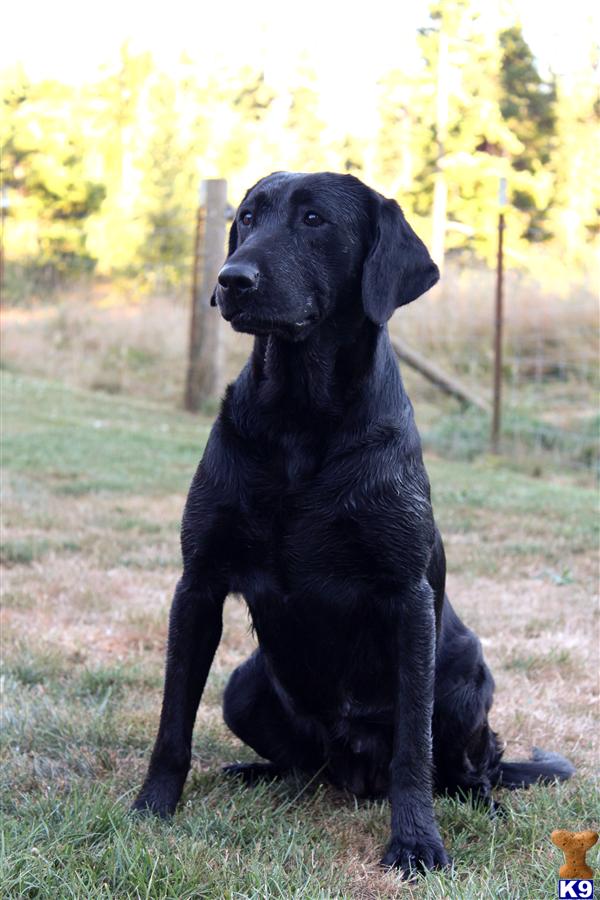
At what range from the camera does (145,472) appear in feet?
24.7

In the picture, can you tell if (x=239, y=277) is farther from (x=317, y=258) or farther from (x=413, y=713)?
(x=413, y=713)

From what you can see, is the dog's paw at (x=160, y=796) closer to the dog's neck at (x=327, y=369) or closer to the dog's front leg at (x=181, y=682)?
the dog's front leg at (x=181, y=682)

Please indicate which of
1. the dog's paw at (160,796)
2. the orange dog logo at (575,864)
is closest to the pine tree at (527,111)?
the dog's paw at (160,796)

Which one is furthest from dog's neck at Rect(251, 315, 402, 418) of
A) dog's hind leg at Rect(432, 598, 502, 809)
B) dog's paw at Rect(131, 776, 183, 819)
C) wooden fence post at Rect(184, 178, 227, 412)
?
wooden fence post at Rect(184, 178, 227, 412)

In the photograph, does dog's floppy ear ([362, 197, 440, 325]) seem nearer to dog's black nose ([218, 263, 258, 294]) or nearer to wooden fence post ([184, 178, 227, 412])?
dog's black nose ([218, 263, 258, 294])

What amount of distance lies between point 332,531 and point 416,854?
30.0 inches

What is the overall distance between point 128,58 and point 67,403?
69.9ft

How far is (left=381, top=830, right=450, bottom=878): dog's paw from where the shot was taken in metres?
2.30

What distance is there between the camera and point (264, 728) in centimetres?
283

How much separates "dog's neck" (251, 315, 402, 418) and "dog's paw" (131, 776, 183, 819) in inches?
38.5

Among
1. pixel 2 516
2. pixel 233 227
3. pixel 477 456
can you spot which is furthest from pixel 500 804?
pixel 477 456

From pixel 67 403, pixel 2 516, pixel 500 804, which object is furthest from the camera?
pixel 67 403

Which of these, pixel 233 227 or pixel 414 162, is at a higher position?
pixel 414 162

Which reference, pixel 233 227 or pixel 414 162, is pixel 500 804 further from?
pixel 414 162
